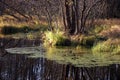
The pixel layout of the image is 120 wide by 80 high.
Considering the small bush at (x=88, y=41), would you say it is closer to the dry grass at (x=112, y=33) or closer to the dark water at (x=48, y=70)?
the dry grass at (x=112, y=33)

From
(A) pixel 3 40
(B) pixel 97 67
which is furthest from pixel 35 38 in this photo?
(B) pixel 97 67

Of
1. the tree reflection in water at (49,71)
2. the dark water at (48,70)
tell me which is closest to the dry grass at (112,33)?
the dark water at (48,70)

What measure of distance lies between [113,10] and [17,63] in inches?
552

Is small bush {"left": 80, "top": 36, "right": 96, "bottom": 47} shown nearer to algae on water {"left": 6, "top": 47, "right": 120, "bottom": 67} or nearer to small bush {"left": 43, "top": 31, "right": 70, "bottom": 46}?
small bush {"left": 43, "top": 31, "right": 70, "bottom": 46}

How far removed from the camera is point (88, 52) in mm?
14125

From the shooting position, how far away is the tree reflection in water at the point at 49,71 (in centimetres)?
1052

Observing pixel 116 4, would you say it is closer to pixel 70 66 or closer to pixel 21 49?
pixel 21 49

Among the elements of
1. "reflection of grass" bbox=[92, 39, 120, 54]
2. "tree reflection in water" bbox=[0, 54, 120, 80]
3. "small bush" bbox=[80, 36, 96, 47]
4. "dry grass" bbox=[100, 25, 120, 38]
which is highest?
"dry grass" bbox=[100, 25, 120, 38]

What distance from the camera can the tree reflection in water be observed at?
10516mm

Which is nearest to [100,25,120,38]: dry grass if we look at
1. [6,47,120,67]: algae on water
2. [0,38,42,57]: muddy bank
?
[6,47,120,67]: algae on water

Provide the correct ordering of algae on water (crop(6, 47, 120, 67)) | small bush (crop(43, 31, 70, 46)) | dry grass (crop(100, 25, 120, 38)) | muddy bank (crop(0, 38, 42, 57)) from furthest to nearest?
muddy bank (crop(0, 38, 42, 57)) → dry grass (crop(100, 25, 120, 38)) → small bush (crop(43, 31, 70, 46)) → algae on water (crop(6, 47, 120, 67))

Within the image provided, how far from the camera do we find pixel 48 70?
1151 cm

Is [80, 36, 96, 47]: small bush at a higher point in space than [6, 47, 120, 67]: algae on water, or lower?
higher

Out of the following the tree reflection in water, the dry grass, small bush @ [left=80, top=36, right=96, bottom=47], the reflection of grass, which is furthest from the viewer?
the dry grass
